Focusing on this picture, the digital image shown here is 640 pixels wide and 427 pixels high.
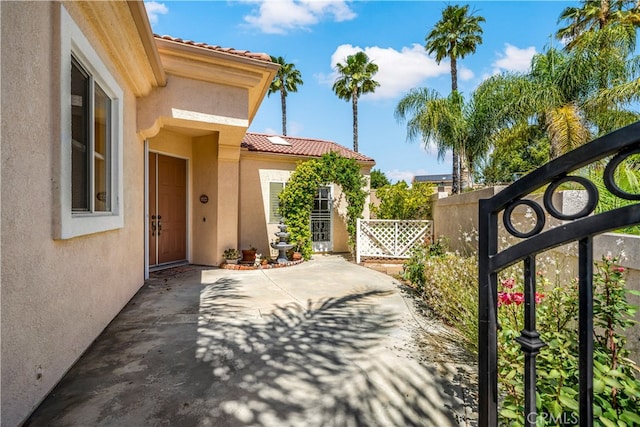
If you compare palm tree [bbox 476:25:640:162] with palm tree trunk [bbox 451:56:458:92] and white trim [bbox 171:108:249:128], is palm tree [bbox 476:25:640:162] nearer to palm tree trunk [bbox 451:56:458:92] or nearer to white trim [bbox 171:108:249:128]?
palm tree trunk [bbox 451:56:458:92]

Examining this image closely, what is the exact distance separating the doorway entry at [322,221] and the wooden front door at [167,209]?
15.4ft

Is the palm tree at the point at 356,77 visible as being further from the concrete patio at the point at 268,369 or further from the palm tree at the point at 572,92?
the concrete patio at the point at 268,369

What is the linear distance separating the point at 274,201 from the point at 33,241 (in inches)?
354

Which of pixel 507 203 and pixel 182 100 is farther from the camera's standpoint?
pixel 182 100

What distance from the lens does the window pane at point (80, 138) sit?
11.4 ft

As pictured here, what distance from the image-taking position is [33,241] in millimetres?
2455

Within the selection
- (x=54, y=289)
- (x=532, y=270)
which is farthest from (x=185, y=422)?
(x=532, y=270)

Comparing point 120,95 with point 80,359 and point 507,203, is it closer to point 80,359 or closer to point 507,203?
point 80,359

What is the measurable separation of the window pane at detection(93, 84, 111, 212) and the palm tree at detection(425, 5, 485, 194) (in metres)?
16.4

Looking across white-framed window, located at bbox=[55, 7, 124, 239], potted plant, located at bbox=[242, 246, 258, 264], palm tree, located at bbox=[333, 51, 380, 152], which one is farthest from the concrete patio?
palm tree, located at bbox=[333, 51, 380, 152]

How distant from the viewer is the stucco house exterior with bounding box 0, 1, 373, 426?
2260 millimetres

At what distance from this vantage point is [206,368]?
3.20 metres

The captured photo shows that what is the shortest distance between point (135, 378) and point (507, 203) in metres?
3.48

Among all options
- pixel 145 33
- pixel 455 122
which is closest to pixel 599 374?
pixel 145 33
